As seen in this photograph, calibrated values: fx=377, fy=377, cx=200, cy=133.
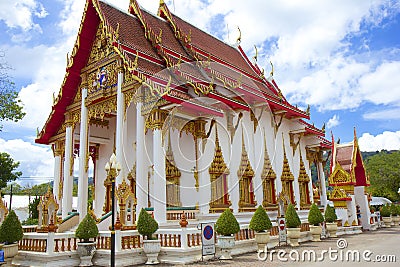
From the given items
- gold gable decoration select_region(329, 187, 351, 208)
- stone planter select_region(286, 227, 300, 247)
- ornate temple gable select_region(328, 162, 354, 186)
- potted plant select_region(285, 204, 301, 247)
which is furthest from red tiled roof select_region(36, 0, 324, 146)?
stone planter select_region(286, 227, 300, 247)

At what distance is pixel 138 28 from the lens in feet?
44.8

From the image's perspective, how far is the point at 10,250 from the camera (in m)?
8.14

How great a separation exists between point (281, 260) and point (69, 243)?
4.83m

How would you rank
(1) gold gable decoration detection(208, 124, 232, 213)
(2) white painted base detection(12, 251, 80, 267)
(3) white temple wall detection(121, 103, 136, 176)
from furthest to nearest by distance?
(3) white temple wall detection(121, 103, 136, 176) → (1) gold gable decoration detection(208, 124, 232, 213) → (2) white painted base detection(12, 251, 80, 267)

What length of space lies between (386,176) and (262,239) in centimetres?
3466

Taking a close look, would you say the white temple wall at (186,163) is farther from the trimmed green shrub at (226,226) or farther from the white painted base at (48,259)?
the white painted base at (48,259)

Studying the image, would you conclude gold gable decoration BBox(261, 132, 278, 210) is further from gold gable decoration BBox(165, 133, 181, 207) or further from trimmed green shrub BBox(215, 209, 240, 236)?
trimmed green shrub BBox(215, 209, 240, 236)

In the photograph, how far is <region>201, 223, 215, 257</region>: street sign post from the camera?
844 centimetres

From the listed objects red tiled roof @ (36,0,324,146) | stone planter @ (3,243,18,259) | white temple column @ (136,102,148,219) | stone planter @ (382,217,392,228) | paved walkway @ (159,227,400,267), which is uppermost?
red tiled roof @ (36,0,324,146)

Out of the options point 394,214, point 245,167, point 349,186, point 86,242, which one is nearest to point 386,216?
point 394,214

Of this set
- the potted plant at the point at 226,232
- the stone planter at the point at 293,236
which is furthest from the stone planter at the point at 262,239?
the stone planter at the point at 293,236

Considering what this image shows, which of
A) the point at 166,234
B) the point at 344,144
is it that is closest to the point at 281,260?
the point at 166,234

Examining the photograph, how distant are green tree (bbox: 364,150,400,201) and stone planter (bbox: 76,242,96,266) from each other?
123ft

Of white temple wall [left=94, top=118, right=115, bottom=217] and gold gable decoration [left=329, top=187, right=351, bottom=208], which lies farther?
gold gable decoration [left=329, top=187, right=351, bottom=208]
